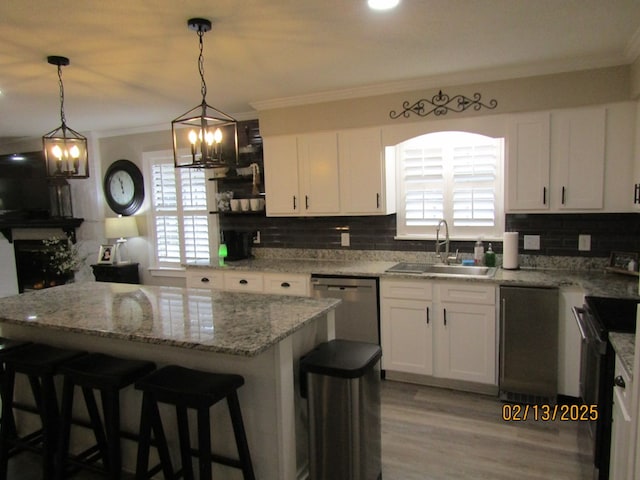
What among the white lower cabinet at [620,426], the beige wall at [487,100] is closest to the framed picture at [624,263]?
the beige wall at [487,100]

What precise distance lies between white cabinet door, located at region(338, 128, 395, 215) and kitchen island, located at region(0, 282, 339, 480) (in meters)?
1.57

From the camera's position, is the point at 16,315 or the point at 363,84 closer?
the point at 16,315

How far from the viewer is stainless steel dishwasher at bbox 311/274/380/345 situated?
3.66 m

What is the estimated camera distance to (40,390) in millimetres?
2439

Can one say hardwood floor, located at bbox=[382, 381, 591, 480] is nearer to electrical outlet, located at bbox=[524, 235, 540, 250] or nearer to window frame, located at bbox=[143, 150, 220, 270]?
electrical outlet, located at bbox=[524, 235, 540, 250]

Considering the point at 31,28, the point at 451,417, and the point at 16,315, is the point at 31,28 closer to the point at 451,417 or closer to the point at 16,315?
the point at 16,315

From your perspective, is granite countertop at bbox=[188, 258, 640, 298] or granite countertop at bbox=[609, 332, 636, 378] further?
granite countertop at bbox=[188, 258, 640, 298]

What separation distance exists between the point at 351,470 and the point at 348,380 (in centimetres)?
43

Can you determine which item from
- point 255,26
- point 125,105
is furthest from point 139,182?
point 255,26

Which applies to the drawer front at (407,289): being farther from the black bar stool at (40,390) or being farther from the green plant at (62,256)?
the green plant at (62,256)

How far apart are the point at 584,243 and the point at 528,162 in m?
0.79

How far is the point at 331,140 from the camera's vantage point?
4023 millimetres
